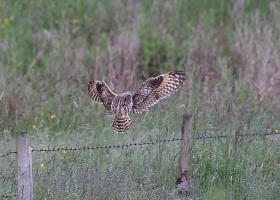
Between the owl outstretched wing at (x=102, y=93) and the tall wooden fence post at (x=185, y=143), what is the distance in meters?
0.85

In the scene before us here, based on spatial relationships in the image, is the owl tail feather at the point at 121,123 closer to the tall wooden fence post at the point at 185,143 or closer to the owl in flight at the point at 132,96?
the owl in flight at the point at 132,96

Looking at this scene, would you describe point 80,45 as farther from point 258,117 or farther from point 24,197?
point 24,197

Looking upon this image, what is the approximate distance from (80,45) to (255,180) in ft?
19.1

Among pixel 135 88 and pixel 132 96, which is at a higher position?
pixel 135 88

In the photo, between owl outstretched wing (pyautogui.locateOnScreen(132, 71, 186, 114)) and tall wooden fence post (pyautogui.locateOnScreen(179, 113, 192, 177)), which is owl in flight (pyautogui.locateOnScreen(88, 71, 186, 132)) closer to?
owl outstretched wing (pyautogui.locateOnScreen(132, 71, 186, 114))

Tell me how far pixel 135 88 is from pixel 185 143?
11.5ft

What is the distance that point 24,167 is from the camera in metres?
5.36

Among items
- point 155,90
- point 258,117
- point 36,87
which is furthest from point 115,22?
point 155,90

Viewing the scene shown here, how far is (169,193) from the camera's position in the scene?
6.00 metres

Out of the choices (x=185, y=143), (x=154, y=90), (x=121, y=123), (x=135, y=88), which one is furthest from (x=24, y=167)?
(x=135, y=88)

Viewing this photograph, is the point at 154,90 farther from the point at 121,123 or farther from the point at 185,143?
the point at 185,143

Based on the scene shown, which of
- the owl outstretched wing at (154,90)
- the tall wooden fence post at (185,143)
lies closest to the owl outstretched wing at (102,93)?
the owl outstretched wing at (154,90)

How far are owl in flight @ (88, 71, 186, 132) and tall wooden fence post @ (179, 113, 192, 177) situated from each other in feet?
1.81

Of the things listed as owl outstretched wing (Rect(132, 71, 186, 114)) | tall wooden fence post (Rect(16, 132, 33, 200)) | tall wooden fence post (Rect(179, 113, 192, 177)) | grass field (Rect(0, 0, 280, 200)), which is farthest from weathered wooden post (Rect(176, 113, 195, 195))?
tall wooden fence post (Rect(16, 132, 33, 200))
